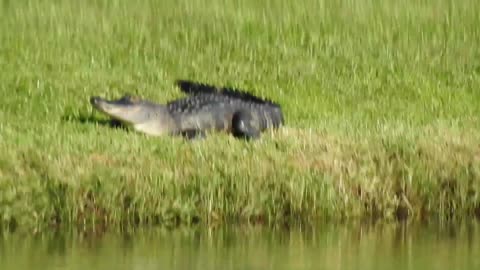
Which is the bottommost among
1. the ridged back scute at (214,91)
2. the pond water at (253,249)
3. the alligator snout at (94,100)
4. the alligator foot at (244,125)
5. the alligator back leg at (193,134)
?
the pond water at (253,249)

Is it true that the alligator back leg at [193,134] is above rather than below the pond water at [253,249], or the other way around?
above

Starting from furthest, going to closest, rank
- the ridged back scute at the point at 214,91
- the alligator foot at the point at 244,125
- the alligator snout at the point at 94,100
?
the ridged back scute at the point at 214,91 → the alligator foot at the point at 244,125 → the alligator snout at the point at 94,100

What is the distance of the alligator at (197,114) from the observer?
46.1ft

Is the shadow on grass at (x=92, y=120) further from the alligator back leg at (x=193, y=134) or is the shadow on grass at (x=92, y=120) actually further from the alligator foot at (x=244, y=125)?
the alligator foot at (x=244, y=125)

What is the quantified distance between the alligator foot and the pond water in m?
2.64

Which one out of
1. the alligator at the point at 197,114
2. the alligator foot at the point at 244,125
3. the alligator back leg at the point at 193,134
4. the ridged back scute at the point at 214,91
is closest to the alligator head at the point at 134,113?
the alligator at the point at 197,114

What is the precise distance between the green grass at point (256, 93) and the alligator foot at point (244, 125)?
0.45 metres

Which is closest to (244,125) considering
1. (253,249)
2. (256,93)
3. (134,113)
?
(134,113)

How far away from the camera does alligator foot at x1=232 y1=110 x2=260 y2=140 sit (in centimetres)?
1431

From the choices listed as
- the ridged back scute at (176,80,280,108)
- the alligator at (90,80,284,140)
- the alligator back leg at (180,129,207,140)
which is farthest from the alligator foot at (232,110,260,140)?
the ridged back scute at (176,80,280,108)

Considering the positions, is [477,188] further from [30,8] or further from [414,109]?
[30,8]

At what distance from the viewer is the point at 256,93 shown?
1627cm

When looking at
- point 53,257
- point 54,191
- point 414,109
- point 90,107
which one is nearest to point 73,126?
point 90,107

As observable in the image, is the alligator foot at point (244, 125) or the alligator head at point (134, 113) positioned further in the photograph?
the alligator foot at point (244, 125)
